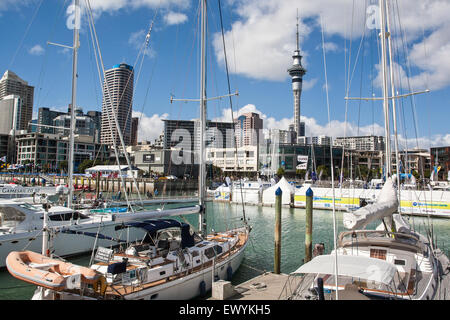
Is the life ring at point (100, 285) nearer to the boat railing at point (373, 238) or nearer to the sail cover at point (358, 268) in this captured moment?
the sail cover at point (358, 268)

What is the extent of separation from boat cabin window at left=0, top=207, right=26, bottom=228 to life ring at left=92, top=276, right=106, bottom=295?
11538 millimetres

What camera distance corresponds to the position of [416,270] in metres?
10.9

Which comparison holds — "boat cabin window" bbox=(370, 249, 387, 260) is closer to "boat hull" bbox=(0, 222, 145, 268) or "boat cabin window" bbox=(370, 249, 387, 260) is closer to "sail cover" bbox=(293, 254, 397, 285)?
"sail cover" bbox=(293, 254, 397, 285)

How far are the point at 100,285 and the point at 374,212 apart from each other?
1022 centimetres

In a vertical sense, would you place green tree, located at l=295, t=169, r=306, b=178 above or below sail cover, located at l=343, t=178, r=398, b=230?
above

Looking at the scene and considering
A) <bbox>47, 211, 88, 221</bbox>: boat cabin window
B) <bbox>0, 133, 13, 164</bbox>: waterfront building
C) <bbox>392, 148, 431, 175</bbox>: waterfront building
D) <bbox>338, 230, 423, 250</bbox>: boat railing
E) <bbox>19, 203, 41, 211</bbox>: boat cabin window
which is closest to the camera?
<bbox>338, 230, 423, 250</bbox>: boat railing

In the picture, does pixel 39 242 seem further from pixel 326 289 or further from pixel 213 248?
pixel 326 289

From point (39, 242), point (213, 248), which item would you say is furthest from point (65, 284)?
point (39, 242)

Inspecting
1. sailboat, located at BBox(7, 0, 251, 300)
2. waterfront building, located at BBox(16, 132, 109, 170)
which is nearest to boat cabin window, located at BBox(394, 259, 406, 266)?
sailboat, located at BBox(7, 0, 251, 300)

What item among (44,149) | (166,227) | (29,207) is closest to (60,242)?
(29,207)

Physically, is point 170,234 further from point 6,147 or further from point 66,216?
point 6,147

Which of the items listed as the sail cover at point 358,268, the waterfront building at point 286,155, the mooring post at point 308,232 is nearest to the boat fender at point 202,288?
the sail cover at point 358,268

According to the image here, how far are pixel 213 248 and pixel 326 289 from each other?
21.6ft

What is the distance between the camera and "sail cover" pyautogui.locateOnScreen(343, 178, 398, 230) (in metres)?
10.8
